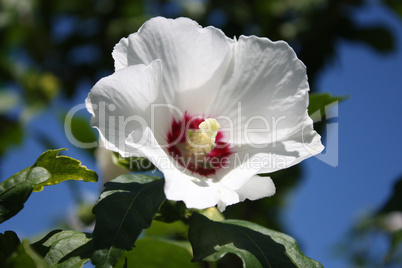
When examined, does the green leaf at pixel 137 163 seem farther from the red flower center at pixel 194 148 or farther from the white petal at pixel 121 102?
the white petal at pixel 121 102

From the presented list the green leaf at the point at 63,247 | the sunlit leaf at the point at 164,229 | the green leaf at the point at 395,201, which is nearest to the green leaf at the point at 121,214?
the green leaf at the point at 63,247

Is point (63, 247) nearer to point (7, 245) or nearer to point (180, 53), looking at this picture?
point (7, 245)

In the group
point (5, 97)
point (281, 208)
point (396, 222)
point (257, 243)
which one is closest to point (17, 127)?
point (5, 97)

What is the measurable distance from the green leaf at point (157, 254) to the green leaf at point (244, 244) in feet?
1.36

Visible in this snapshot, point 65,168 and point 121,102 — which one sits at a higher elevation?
point 121,102

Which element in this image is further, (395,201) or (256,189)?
(395,201)

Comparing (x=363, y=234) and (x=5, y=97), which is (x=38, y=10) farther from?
(x=363, y=234)

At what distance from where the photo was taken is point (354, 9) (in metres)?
3.84

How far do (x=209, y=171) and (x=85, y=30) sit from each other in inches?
132

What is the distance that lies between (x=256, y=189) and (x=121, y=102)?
339 mm

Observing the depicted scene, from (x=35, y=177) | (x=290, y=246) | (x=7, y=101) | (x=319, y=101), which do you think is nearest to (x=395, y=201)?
(x=319, y=101)

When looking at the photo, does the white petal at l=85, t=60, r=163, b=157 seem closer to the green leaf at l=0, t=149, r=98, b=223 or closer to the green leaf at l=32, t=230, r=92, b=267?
the green leaf at l=0, t=149, r=98, b=223

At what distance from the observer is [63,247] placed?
875 mm

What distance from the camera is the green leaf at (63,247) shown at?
814mm
